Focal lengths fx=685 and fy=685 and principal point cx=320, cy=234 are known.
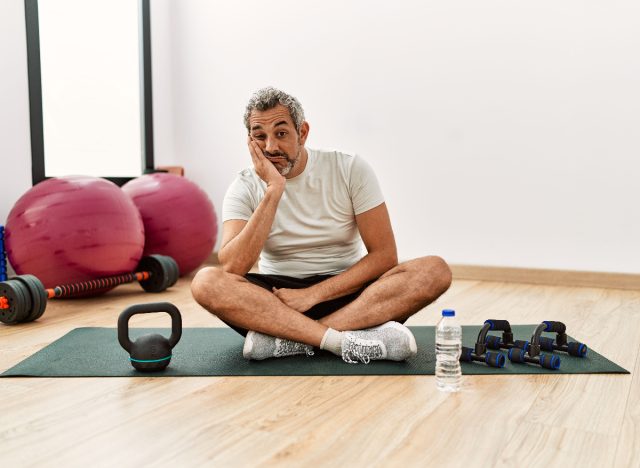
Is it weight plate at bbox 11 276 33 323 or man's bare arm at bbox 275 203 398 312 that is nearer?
man's bare arm at bbox 275 203 398 312

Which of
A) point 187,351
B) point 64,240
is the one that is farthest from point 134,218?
point 187,351

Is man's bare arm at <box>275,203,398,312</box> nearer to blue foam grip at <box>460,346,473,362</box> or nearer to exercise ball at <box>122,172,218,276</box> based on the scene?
blue foam grip at <box>460,346,473,362</box>

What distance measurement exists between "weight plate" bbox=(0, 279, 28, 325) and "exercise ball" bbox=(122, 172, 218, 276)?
1.09 m

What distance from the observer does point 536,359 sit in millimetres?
2197

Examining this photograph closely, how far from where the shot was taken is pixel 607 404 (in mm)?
1838

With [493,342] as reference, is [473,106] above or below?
above

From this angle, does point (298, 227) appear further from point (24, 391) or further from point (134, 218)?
point (134, 218)

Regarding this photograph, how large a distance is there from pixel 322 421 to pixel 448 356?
517mm

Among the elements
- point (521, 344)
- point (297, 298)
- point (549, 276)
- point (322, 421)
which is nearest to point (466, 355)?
point (521, 344)

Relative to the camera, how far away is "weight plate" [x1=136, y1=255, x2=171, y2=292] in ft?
12.1

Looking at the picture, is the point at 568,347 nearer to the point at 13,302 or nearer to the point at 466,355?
the point at 466,355

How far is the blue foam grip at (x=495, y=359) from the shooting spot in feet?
7.09

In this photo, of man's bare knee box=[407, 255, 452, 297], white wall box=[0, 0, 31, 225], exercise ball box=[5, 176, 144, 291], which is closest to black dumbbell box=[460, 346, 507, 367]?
man's bare knee box=[407, 255, 452, 297]

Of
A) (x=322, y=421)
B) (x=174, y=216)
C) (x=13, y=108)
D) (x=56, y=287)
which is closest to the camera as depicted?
(x=322, y=421)
